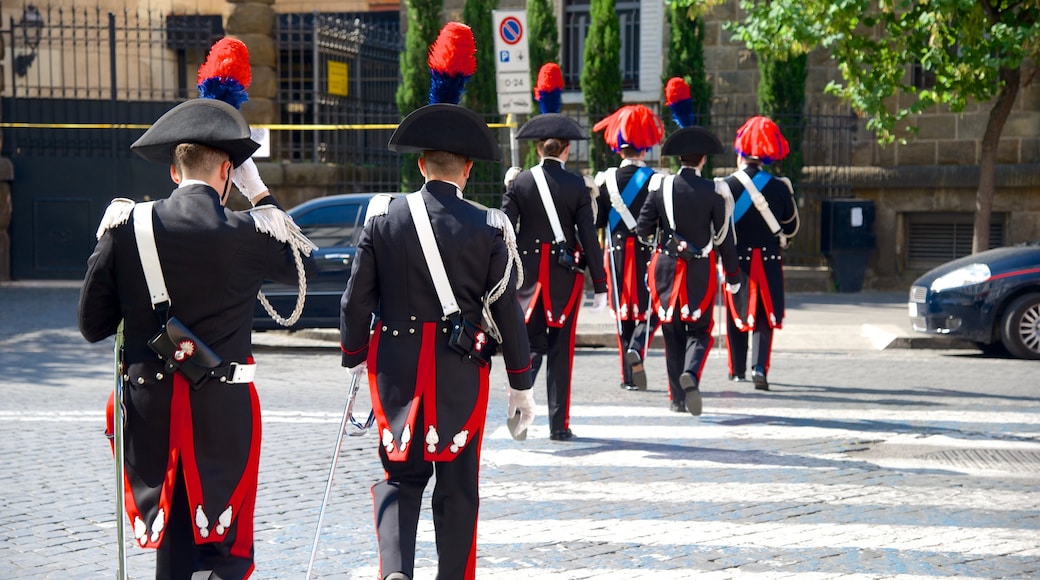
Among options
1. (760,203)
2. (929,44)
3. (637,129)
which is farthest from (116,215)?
(929,44)

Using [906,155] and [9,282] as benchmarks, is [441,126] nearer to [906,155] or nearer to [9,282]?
[906,155]

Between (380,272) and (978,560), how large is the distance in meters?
2.86

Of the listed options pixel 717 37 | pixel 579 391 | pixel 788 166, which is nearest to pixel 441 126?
pixel 579 391

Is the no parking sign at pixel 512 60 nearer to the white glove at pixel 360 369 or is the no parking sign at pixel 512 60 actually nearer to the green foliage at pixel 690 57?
the green foliage at pixel 690 57

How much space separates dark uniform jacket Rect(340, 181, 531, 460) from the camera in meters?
5.01

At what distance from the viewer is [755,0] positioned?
20750 millimetres

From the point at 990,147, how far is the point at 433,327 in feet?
41.3

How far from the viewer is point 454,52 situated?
531 centimetres

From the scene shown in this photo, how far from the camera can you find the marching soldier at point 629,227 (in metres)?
10.5

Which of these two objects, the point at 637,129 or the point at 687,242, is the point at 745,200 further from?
the point at 687,242

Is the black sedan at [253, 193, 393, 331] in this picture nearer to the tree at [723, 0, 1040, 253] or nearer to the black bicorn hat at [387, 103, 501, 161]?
the tree at [723, 0, 1040, 253]

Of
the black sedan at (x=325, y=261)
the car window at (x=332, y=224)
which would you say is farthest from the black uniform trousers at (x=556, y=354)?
the car window at (x=332, y=224)

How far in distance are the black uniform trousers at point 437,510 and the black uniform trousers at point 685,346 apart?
188 inches

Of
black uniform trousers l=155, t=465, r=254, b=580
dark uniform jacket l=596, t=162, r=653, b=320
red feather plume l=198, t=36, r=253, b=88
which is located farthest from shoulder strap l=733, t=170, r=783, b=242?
black uniform trousers l=155, t=465, r=254, b=580
